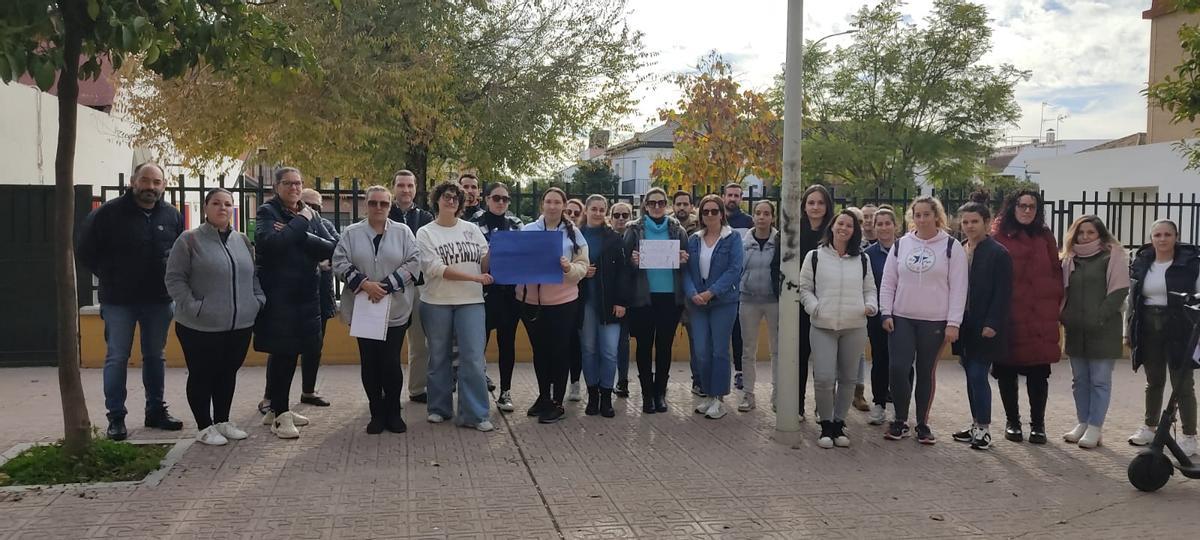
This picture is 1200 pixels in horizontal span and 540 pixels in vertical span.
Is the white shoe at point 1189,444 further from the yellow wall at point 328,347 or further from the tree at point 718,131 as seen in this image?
the tree at point 718,131

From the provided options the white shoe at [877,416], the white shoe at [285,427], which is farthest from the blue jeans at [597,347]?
the white shoe at [285,427]

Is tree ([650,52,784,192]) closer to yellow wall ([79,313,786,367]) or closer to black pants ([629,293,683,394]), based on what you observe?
yellow wall ([79,313,786,367])

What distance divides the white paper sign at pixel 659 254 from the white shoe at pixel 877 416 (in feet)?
6.56

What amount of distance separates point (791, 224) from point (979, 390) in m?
1.85

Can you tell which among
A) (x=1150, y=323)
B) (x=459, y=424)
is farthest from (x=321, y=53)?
(x=1150, y=323)

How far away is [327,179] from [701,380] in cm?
1498

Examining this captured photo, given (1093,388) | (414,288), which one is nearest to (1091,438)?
(1093,388)

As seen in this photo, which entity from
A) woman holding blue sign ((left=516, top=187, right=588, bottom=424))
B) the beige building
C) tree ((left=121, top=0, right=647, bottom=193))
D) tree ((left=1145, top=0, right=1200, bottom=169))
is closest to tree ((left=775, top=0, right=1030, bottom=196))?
the beige building

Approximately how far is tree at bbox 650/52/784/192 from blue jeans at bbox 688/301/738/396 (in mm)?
9032

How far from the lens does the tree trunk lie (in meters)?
5.02

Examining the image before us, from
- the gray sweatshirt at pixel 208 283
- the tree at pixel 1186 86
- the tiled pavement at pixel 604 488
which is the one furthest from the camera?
the tree at pixel 1186 86

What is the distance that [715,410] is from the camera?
7102 mm

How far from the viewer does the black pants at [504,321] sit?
7137 millimetres

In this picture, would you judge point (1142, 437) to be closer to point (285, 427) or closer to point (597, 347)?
point (597, 347)
